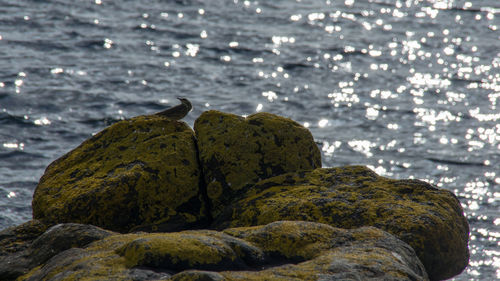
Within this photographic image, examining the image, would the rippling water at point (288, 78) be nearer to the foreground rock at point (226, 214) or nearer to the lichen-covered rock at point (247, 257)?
the foreground rock at point (226, 214)

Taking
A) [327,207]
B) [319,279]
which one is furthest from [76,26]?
[319,279]

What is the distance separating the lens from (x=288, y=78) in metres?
24.3

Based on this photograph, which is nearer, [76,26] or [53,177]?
[53,177]

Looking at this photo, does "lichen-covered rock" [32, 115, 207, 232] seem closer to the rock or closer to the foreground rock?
the foreground rock

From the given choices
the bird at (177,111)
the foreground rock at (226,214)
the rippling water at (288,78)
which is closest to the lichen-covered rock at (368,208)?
the foreground rock at (226,214)

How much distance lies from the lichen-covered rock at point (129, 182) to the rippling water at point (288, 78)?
12.3ft

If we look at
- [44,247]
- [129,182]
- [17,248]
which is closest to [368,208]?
[129,182]

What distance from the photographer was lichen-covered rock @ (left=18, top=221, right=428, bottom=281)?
607 centimetres

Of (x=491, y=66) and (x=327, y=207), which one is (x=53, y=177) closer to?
(x=327, y=207)

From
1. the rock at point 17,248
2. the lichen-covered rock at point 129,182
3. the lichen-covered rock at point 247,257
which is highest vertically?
the lichen-covered rock at point 247,257

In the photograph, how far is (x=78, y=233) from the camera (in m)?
7.23

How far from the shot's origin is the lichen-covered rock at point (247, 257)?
19.9 ft

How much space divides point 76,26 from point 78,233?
23.0 meters

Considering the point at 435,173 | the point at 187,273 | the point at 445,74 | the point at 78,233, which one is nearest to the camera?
the point at 187,273
